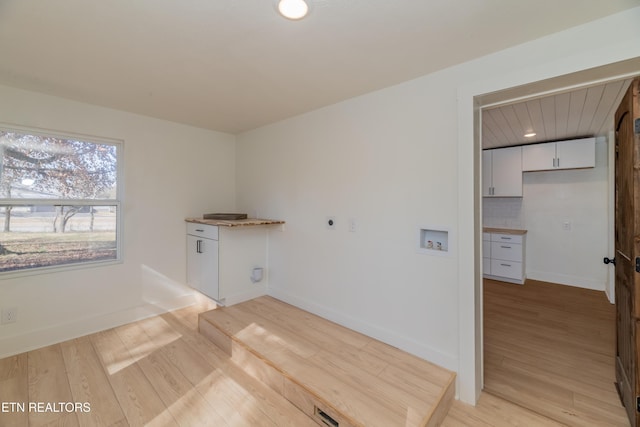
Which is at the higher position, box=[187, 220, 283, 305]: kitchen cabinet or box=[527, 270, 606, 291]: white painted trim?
box=[187, 220, 283, 305]: kitchen cabinet

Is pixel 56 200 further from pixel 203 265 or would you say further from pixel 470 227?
pixel 470 227

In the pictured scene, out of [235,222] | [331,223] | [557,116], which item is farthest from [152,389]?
[557,116]

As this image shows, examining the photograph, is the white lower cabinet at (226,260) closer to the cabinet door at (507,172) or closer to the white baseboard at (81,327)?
the white baseboard at (81,327)

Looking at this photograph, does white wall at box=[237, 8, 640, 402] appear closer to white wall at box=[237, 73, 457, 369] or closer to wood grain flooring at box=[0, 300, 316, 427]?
white wall at box=[237, 73, 457, 369]

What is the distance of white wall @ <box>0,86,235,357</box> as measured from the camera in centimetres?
238

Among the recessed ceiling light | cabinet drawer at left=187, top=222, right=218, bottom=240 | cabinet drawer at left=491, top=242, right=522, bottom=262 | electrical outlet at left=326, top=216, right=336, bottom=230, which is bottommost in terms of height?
cabinet drawer at left=491, top=242, right=522, bottom=262

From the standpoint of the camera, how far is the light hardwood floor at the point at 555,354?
179 centimetres

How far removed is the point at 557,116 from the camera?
2930 millimetres

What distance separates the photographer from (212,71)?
1.99 metres

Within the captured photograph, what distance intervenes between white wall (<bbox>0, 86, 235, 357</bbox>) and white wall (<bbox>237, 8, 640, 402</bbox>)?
3.70ft

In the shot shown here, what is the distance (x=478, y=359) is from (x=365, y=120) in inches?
79.7

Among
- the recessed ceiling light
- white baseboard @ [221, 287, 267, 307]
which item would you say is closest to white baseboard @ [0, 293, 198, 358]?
white baseboard @ [221, 287, 267, 307]

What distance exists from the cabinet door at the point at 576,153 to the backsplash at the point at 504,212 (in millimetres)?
902

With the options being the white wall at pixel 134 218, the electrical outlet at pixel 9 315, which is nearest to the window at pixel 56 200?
the white wall at pixel 134 218
